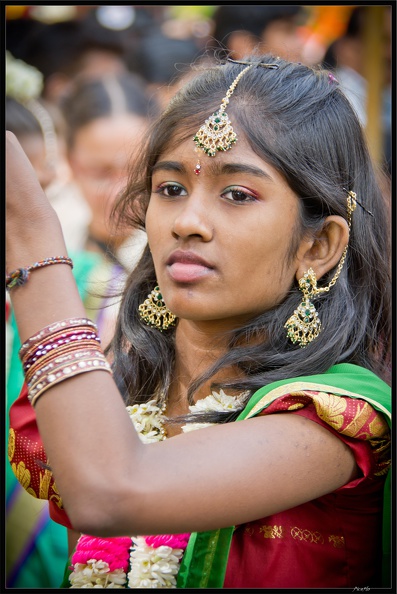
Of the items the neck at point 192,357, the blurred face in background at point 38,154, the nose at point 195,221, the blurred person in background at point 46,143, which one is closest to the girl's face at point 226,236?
the nose at point 195,221

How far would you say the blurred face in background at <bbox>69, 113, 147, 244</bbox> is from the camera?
5.74 metres

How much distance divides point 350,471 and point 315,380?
25 cm

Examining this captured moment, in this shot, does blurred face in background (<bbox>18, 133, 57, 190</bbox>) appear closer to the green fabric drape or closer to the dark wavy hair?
the dark wavy hair

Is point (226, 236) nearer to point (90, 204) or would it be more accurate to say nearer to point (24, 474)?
point (24, 474)

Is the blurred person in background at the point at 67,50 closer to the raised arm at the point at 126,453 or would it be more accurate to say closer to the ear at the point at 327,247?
the ear at the point at 327,247

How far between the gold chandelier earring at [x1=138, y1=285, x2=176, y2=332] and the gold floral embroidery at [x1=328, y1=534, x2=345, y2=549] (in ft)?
2.71

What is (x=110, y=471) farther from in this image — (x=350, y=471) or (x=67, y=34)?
(x=67, y=34)

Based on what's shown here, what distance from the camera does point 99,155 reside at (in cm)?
586

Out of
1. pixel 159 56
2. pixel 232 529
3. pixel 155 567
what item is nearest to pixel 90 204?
pixel 159 56

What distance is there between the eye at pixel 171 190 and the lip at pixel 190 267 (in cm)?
21

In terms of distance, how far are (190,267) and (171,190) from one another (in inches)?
11.1

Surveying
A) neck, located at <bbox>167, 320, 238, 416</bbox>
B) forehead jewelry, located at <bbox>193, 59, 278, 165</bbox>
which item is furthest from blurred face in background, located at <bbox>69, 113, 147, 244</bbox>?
forehead jewelry, located at <bbox>193, 59, 278, 165</bbox>

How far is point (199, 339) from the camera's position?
8.14 ft

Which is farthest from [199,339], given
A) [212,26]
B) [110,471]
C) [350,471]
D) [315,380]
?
[212,26]
